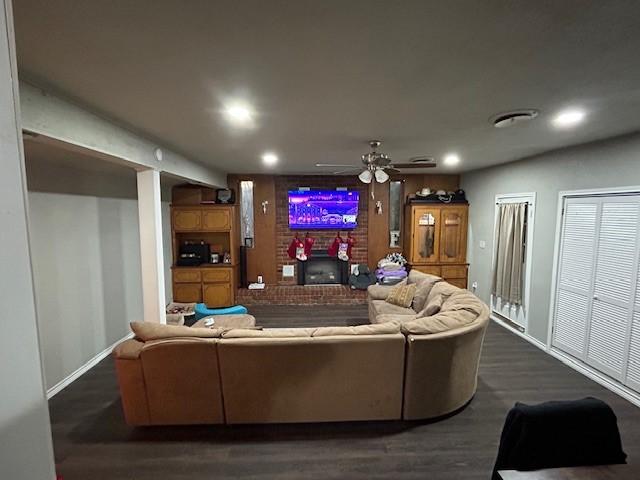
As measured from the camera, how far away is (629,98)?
2.02 metres

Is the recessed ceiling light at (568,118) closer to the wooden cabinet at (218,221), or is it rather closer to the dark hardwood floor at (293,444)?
the dark hardwood floor at (293,444)

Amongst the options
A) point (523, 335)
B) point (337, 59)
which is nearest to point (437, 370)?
point (337, 59)

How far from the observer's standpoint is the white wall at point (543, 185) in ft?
10.3

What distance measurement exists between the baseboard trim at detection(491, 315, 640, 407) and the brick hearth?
2.74m

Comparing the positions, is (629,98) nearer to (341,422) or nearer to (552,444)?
(552,444)

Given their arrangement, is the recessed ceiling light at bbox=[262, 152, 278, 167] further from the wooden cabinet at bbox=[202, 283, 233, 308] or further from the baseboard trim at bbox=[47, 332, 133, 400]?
the baseboard trim at bbox=[47, 332, 133, 400]

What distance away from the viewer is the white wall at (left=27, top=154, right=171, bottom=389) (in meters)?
3.01

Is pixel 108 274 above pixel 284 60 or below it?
below

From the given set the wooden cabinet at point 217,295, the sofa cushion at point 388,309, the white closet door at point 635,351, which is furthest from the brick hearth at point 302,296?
the white closet door at point 635,351

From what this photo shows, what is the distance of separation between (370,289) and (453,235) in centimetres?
239

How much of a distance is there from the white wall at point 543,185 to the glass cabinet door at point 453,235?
0.14 metres

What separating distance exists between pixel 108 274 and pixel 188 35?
3618mm

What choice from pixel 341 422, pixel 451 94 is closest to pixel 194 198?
pixel 341 422

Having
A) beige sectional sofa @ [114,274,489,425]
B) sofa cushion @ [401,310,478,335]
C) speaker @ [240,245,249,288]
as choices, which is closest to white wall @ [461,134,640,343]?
sofa cushion @ [401,310,478,335]
